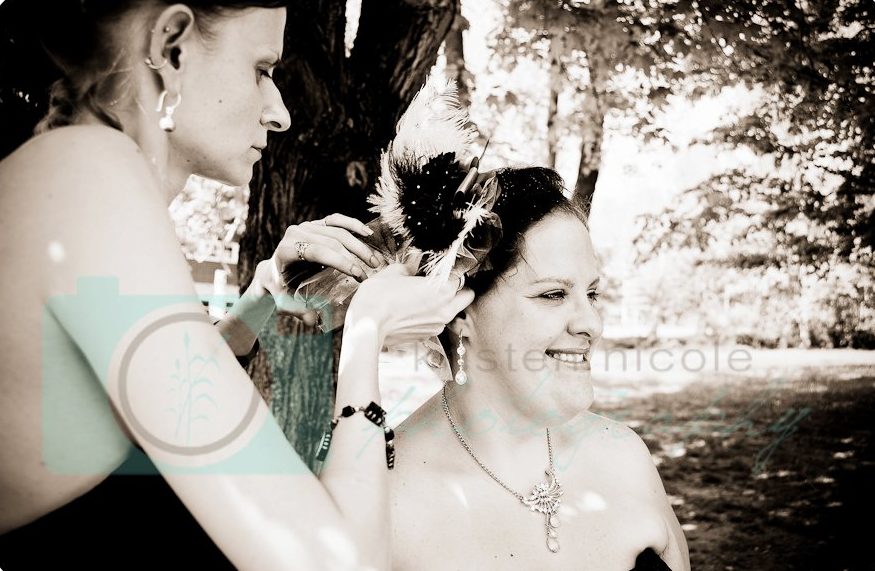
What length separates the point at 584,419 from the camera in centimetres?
278

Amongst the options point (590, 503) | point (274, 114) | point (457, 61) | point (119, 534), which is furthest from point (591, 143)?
point (119, 534)

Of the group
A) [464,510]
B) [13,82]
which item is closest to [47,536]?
[13,82]

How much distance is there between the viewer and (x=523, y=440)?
2535 mm

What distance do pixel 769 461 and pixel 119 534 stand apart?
943 cm

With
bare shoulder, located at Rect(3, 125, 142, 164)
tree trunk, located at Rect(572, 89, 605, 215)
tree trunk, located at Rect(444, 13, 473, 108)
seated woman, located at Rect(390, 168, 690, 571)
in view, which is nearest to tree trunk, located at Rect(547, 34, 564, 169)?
tree trunk, located at Rect(572, 89, 605, 215)

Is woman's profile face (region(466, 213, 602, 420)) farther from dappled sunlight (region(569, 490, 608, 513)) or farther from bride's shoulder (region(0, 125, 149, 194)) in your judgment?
bride's shoulder (region(0, 125, 149, 194))

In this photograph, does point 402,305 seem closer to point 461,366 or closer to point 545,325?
point 545,325

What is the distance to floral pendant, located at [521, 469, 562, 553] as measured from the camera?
7.70 ft

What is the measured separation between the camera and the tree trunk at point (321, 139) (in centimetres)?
357

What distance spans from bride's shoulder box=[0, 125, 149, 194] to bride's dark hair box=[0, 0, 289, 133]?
16 cm

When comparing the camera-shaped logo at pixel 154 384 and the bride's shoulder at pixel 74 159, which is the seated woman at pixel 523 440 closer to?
the camera-shaped logo at pixel 154 384

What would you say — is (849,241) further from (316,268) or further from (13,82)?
(13,82)

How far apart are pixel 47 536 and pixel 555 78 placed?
733 cm

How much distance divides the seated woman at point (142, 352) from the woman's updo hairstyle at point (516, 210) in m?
0.98
